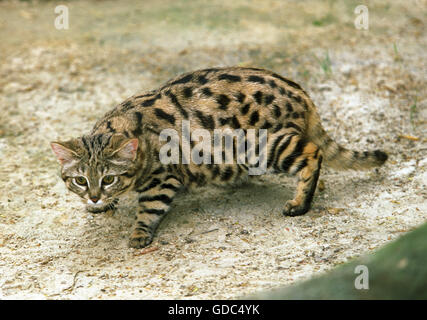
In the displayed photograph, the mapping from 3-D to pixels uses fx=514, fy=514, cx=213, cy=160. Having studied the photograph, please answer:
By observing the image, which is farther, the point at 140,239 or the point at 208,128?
the point at 208,128

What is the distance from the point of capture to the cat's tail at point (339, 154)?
224 inches

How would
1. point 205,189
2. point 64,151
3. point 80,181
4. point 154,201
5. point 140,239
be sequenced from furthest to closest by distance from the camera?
point 205,189, point 154,201, point 140,239, point 80,181, point 64,151

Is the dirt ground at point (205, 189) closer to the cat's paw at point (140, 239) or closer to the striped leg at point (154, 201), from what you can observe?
the cat's paw at point (140, 239)

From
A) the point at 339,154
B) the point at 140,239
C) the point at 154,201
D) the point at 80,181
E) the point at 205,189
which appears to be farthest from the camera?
the point at 205,189

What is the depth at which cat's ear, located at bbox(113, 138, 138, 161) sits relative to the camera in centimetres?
491

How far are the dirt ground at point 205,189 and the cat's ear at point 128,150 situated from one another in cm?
95

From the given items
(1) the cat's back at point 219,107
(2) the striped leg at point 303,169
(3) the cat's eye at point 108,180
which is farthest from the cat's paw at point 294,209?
(3) the cat's eye at point 108,180

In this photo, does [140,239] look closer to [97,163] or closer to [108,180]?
[108,180]

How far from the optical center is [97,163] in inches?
196

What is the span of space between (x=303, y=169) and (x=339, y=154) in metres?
0.58

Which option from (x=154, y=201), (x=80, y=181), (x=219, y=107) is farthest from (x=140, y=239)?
(x=219, y=107)

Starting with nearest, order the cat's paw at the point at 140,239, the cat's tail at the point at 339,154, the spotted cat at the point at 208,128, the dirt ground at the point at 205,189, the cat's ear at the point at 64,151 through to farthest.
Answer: the dirt ground at the point at 205,189
the cat's ear at the point at 64,151
the cat's paw at the point at 140,239
the spotted cat at the point at 208,128
the cat's tail at the point at 339,154

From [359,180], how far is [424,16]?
502 centimetres
